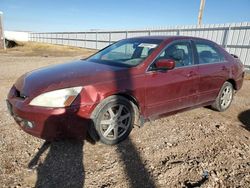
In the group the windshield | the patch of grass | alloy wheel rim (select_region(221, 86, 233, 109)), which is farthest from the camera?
the patch of grass

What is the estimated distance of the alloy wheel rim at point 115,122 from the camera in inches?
126

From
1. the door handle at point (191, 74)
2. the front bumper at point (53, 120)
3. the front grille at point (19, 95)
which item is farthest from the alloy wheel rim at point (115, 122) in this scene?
the door handle at point (191, 74)

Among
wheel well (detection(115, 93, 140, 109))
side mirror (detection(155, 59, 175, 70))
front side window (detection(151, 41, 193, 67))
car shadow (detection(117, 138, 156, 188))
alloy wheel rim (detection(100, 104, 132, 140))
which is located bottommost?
car shadow (detection(117, 138, 156, 188))

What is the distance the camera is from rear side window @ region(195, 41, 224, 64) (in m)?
4.31

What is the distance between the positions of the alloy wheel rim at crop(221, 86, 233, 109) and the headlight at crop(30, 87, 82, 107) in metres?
3.48

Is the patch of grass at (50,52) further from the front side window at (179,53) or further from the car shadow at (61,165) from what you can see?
the car shadow at (61,165)

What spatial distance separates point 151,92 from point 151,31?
41.1ft

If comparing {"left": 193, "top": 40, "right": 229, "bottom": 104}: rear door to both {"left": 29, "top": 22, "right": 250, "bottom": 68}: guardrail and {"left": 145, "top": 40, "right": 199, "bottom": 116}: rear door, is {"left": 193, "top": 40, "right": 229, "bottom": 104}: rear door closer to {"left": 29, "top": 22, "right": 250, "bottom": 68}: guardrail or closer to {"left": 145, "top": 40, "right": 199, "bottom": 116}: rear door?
{"left": 145, "top": 40, "right": 199, "bottom": 116}: rear door

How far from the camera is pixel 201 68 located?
13.8ft

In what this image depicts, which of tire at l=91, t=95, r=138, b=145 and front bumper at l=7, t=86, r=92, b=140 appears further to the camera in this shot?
tire at l=91, t=95, r=138, b=145

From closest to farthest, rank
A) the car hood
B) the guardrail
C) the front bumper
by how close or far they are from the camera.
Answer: the front bumper
the car hood
the guardrail

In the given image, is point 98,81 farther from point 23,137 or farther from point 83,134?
point 23,137

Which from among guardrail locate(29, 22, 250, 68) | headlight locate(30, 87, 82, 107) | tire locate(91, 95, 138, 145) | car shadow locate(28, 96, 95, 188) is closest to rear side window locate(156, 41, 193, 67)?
tire locate(91, 95, 138, 145)

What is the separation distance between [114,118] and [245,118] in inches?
121
